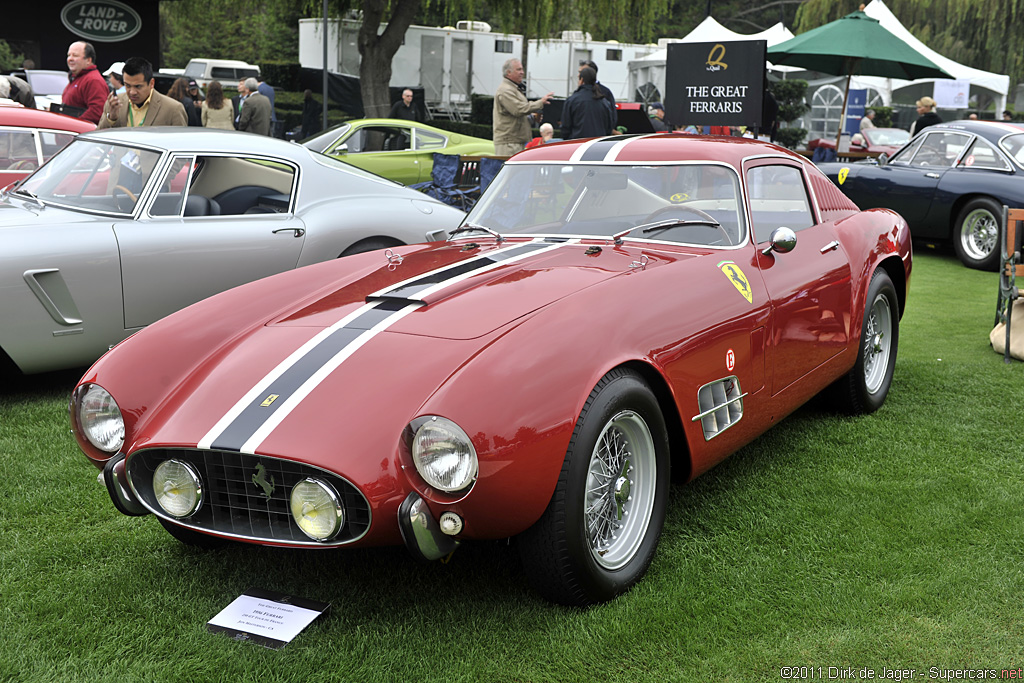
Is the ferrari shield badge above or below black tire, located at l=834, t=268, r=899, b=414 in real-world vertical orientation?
above

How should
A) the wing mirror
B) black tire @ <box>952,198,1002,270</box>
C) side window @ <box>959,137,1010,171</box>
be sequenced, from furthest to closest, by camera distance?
side window @ <box>959,137,1010,171</box> < black tire @ <box>952,198,1002,270</box> < the wing mirror

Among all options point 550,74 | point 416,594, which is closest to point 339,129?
point 416,594

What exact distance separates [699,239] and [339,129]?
29.4ft

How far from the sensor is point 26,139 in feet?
21.7

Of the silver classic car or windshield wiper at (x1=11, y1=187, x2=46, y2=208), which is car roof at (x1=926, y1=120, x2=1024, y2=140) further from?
windshield wiper at (x1=11, y1=187, x2=46, y2=208)

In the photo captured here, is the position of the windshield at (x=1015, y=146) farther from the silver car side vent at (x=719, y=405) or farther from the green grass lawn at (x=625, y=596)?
the silver car side vent at (x=719, y=405)

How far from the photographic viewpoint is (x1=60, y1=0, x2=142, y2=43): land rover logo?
59.6 feet

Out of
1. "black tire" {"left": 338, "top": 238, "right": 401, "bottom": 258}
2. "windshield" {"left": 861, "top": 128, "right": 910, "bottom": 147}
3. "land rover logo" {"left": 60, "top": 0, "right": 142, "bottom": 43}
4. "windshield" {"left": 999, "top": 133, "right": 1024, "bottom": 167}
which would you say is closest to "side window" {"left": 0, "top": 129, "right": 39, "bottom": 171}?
"black tire" {"left": 338, "top": 238, "right": 401, "bottom": 258}

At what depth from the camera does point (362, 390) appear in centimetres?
261

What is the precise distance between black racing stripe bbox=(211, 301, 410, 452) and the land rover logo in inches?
698

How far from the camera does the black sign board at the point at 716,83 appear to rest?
35.8ft

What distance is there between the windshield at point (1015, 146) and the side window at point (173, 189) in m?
8.13

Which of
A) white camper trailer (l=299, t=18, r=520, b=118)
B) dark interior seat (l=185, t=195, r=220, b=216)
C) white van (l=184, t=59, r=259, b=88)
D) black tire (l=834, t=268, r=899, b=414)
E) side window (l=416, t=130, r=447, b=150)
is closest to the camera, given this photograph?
black tire (l=834, t=268, r=899, b=414)

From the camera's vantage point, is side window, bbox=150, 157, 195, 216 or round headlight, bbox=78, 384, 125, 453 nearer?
round headlight, bbox=78, 384, 125, 453
